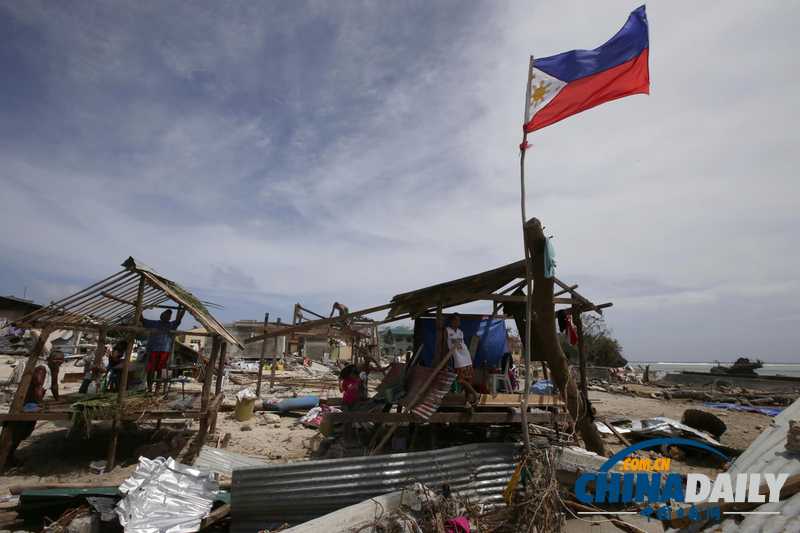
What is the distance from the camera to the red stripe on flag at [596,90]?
5.30 metres

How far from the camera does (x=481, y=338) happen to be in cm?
982

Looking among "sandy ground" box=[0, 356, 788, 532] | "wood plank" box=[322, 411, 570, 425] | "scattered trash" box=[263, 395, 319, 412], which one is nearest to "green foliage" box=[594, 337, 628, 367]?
"sandy ground" box=[0, 356, 788, 532]

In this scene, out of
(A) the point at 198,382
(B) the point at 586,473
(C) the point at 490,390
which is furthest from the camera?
(A) the point at 198,382

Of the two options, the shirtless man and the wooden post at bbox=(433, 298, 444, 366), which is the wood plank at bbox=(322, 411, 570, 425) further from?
the shirtless man

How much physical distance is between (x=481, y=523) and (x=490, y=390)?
4531mm

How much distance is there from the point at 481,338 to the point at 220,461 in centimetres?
631

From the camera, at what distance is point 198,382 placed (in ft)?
65.0

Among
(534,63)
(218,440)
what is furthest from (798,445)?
(218,440)

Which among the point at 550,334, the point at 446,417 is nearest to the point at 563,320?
the point at 550,334

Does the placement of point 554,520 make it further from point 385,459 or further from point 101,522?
point 101,522

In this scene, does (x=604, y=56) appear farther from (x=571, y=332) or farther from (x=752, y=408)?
(x=752, y=408)

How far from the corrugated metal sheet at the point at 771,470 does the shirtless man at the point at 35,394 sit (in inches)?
425

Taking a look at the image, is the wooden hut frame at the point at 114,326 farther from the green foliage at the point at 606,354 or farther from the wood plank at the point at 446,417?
the green foliage at the point at 606,354

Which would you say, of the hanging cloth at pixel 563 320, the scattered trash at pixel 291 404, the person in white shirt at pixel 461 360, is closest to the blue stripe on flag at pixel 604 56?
the person in white shirt at pixel 461 360
